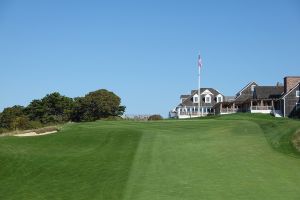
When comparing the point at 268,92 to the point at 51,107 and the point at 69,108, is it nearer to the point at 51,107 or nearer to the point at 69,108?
the point at 69,108

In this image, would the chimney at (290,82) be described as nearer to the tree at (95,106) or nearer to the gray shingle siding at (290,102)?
the gray shingle siding at (290,102)

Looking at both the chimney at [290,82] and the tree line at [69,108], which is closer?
the chimney at [290,82]

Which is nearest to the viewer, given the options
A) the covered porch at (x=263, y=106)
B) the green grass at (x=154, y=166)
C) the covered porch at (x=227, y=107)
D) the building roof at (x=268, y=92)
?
the green grass at (x=154, y=166)

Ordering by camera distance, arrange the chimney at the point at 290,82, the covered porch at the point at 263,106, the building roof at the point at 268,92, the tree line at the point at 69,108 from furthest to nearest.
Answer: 1. the tree line at the point at 69,108
2. the building roof at the point at 268,92
3. the covered porch at the point at 263,106
4. the chimney at the point at 290,82

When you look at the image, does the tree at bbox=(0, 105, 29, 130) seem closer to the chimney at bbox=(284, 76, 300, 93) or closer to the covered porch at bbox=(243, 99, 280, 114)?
→ the covered porch at bbox=(243, 99, 280, 114)

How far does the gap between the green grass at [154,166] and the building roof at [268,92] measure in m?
56.0

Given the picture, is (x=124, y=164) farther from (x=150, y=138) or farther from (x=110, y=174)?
(x=150, y=138)

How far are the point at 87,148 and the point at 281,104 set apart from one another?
5906 cm

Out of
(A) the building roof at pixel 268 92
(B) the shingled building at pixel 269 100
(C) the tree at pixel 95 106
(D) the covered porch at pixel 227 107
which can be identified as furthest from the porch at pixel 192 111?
(A) the building roof at pixel 268 92

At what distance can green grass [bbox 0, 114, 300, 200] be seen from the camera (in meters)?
18.5

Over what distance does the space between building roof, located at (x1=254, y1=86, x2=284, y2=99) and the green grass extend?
56.0 m

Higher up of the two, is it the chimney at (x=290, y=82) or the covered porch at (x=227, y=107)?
the chimney at (x=290, y=82)

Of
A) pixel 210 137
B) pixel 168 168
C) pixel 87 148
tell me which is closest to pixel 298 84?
pixel 210 137

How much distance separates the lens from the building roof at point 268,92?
291 ft
